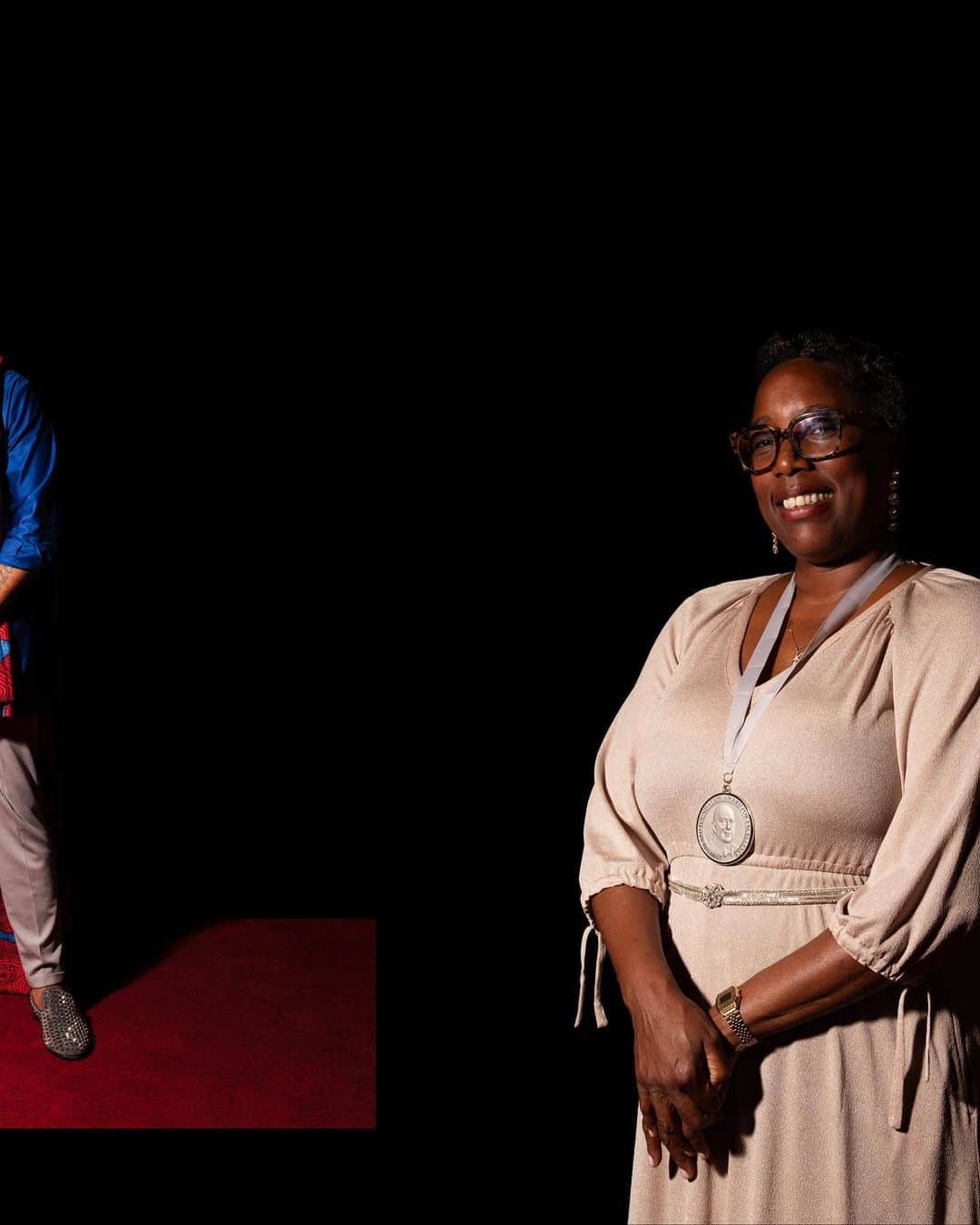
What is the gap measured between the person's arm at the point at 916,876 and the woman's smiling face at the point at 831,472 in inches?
7.8

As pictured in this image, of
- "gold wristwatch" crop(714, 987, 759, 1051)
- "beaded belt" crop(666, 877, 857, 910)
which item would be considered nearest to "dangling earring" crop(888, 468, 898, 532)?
"beaded belt" crop(666, 877, 857, 910)

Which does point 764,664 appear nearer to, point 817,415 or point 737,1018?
point 817,415

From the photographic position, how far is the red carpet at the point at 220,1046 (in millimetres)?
2637

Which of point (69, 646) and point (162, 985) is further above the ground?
point (69, 646)

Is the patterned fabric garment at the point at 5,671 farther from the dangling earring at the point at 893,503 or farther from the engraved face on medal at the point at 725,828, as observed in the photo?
the dangling earring at the point at 893,503

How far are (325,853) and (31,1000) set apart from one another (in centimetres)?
95

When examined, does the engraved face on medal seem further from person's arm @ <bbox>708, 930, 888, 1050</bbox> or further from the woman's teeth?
the woman's teeth

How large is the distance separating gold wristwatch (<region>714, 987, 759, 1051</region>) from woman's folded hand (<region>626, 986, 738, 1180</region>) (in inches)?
0.8

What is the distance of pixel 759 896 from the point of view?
1.61 metres

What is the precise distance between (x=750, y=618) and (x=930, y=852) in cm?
48

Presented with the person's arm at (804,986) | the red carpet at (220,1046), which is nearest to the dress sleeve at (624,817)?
the person's arm at (804,986)

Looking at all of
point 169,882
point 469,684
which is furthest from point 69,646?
point 469,684

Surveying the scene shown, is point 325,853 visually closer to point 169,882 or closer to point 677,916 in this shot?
point 169,882

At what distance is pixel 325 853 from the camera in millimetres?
3721
